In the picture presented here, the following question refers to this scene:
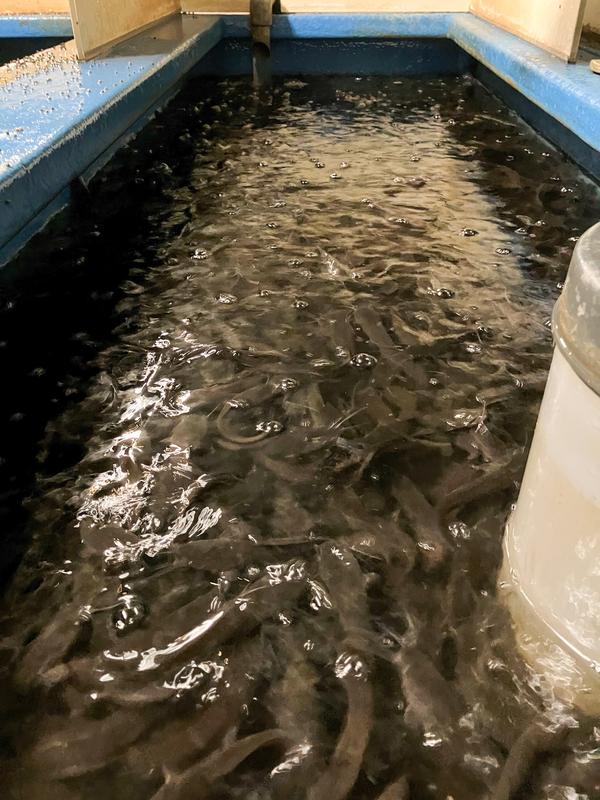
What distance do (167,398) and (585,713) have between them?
4.00 feet

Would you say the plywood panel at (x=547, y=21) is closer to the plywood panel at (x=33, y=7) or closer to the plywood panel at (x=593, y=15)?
the plywood panel at (x=593, y=15)

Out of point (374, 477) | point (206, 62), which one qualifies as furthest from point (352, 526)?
point (206, 62)

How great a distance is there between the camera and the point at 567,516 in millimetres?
901

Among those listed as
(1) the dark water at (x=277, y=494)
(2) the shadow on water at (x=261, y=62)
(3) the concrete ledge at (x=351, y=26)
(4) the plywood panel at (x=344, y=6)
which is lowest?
(1) the dark water at (x=277, y=494)

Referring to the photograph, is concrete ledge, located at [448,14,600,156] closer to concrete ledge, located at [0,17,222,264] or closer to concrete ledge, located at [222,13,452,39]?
concrete ledge, located at [222,13,452,39]

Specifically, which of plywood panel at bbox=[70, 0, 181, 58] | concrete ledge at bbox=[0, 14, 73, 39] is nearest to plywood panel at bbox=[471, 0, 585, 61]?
plywood panel at bbox=[70, 0, 181, 58]

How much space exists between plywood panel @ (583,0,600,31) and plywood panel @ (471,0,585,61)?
46 cm

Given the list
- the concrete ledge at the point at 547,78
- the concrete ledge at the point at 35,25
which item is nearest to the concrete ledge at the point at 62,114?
the concrete ledge at the point at 35,25

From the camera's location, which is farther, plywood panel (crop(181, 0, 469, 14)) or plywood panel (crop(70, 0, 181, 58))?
plywood panel (crop(181, 0, 469, 14))

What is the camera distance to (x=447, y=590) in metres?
1.27

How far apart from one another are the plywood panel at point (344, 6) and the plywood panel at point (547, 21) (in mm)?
938

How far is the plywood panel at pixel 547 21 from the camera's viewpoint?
127 inches

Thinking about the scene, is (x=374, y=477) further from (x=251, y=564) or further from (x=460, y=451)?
(x=251, y=564)

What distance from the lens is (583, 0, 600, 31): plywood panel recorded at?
418 cm
